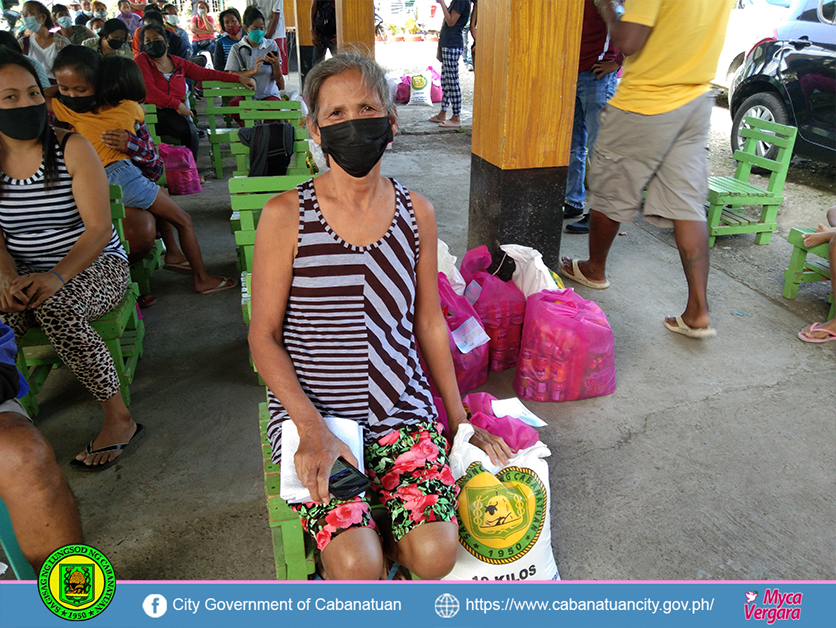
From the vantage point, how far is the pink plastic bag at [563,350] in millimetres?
2793

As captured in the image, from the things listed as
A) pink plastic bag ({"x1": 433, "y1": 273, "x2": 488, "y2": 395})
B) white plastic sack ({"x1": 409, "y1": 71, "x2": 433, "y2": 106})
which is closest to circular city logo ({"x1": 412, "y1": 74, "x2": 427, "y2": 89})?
white plastic sack ({"x1": 409, "y1": 71, "x2": 433, "y2": 106})

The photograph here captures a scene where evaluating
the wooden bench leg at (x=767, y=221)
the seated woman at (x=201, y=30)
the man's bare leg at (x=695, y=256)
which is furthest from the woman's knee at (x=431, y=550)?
the seated woman at (x=201, y=30)

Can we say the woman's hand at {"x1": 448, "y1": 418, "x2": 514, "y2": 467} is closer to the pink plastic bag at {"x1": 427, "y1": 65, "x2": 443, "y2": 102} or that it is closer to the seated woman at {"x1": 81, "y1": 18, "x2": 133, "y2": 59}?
the seated woman at {"x1": 81, "y1": 18, "x2": 133, "y2": 59}

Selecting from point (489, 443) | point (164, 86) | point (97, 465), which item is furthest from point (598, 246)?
point (164, 86)

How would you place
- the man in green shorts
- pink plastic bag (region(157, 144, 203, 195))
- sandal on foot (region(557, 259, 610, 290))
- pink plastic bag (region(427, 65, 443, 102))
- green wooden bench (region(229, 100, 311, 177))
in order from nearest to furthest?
the man in green shorts
sandal on foot (region(557, 259, 610, 290))
green wooden bench (region(229, 100, 311, 177))
pink plastic bag (region(157, 144, 203, 195))
pink plastic bag (region(427, 65, 443, 102))

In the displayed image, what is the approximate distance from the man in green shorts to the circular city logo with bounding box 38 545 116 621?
2.95 meters

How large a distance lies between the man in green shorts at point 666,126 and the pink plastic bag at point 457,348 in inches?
49.1

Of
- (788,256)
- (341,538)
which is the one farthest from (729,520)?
(788,256)

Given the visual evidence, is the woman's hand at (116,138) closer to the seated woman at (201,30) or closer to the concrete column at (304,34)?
the concrete column at (304,34)

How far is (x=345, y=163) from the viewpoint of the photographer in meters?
1.75

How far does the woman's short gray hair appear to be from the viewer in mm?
1720

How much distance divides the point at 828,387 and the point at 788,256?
70.9 inches

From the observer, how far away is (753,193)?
14.8 feet
